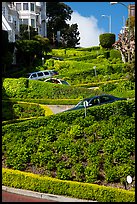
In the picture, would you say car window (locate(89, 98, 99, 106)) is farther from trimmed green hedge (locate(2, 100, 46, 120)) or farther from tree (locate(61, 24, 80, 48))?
tree (locate(61, 24, 80, 48))

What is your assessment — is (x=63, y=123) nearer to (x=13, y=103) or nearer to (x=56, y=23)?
(x=13, y=103)

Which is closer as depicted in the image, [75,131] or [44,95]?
[75,131]

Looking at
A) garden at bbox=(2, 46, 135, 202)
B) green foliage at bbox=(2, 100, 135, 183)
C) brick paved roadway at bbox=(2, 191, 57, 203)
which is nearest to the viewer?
brick paved roadway at bbox=(2, 191, 57, 203)

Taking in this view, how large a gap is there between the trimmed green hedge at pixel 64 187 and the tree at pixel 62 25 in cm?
6118

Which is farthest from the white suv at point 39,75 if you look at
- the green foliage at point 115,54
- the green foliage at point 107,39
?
the green foliage at point 107,39

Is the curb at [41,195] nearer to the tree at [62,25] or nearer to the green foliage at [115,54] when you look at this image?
the green foliage at [115,54]

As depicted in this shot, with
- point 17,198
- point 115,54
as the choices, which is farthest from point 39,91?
point 115,54

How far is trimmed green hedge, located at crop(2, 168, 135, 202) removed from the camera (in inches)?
367

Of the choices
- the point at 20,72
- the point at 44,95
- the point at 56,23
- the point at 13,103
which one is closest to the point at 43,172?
the point at 13,103

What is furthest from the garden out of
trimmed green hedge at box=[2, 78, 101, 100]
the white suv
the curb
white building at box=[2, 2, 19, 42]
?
white building at box=[2, 2, 19, 42]

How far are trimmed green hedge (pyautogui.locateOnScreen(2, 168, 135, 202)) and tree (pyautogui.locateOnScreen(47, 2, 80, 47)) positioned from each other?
201 feet

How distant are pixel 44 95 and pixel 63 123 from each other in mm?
10348

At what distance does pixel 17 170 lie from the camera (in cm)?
1122

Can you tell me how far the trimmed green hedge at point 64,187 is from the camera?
30.6ft
